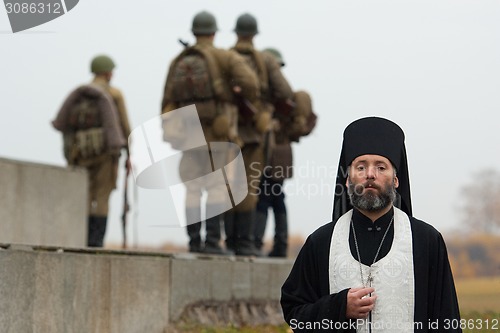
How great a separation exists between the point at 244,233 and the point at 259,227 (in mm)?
794

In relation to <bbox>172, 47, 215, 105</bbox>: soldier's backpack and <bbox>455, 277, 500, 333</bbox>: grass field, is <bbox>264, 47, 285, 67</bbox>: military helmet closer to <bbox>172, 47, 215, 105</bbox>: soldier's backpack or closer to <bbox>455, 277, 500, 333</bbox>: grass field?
<bbox>172, 47, 215, 105</bbox>: soldier's backpack

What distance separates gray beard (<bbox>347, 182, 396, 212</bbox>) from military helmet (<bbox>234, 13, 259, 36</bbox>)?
8512mm

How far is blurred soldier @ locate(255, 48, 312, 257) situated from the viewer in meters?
15.8

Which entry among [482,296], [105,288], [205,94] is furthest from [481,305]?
[205,94]

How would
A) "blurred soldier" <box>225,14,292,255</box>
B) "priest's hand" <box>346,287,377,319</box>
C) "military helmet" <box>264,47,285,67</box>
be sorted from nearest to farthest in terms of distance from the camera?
"priest's hand" <box>346,287,377,319</box>
"blurred soldier" <box>225,14,292,255</box>
"military helmet" <box>264,47,285,67</box>

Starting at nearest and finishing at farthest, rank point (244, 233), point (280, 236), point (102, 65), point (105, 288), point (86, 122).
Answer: point (105, 288) → point (244, 233) → point (86, 122) → point (280, 236) → point (102, 65)

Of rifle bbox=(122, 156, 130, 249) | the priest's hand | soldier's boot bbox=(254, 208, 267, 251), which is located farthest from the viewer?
rifle bbox=(122, 156, 130, 249)

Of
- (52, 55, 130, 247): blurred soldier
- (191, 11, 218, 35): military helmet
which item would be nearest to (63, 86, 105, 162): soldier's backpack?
(52, 55, 130, 247): blurred soldier

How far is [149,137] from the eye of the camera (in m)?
14.6

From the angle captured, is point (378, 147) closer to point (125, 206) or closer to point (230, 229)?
point (230, 229)

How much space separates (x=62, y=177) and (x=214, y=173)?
4.57ft

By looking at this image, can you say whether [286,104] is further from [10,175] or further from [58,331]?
[58,331]

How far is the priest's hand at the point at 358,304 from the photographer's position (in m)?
6.73

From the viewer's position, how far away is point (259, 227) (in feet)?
51.9
